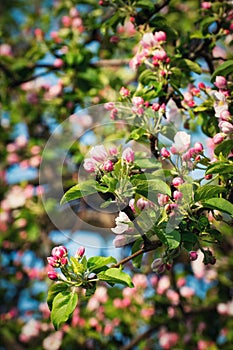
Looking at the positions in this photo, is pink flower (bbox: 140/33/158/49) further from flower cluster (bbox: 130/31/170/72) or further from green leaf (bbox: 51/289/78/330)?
green leaf (bbox: 51/289/78/330)

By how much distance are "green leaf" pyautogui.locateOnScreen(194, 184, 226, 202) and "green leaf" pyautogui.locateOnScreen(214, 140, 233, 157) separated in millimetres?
133

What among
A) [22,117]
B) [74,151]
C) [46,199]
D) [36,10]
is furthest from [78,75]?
[36,10]

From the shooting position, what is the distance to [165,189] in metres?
1.12

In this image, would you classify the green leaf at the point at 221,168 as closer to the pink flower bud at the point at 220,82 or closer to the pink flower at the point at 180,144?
the pink flower at the point at 180,144

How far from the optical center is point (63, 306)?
1.13 meters

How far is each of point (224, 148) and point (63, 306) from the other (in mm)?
504

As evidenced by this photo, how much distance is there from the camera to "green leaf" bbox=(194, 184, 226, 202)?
1.12m

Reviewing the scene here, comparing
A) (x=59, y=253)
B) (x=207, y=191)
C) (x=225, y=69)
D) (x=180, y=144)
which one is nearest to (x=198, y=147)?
(x=180, y=144)

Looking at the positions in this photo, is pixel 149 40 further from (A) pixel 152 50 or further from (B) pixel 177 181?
(B) pixel 177 181

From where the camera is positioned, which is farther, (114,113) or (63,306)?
(114,113)

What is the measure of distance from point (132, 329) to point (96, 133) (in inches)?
59.6

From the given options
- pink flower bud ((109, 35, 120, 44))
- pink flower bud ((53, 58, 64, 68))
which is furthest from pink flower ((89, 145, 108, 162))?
pink flower bud ((53, 58, 64, 68))

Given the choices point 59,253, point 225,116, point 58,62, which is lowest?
point 58,62

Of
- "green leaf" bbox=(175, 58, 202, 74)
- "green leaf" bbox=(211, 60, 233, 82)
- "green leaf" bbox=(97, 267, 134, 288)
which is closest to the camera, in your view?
"green leaf" bbox=(97, 267, 134, 288)
